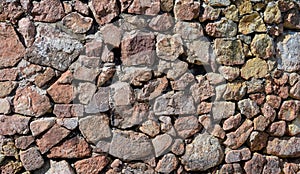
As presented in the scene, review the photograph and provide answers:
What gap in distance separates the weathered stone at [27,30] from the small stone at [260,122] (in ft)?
4.45

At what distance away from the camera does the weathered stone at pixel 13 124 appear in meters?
2.14

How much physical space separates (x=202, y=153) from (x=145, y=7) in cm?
88

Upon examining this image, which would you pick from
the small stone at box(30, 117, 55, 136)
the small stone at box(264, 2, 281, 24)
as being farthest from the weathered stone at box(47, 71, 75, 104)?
the small stone at box(264, 2, 281, 24)

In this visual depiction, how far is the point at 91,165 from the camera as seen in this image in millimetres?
2236

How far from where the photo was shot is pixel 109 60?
7.25 ft

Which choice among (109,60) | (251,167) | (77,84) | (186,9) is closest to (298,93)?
(251,167)

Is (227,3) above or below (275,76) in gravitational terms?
above

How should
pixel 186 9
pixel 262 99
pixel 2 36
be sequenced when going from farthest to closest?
1. pixel 262 99
2. pixel 186 9
3. pixel 2 36

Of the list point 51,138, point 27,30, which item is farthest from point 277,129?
point 27,30

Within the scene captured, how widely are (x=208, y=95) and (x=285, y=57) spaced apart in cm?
55

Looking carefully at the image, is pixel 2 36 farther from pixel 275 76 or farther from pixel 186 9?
pixel 275 76

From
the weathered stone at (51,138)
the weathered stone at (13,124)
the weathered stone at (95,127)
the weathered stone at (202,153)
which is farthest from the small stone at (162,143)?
the weathered stone at (13,124)

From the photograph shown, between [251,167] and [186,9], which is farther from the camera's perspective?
[251,167]

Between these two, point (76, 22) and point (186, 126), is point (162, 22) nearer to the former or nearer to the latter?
point (76, 22)
